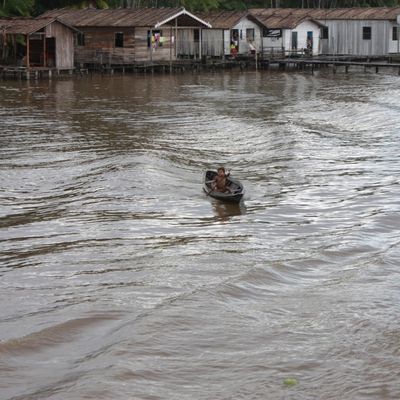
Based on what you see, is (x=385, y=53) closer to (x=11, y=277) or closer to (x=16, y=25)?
(x=16, y=25)

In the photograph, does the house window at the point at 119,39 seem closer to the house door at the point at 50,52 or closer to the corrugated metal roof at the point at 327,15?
the house door at the point at 50,52

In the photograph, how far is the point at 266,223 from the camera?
578 inches

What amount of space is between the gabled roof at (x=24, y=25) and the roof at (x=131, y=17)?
153 inches

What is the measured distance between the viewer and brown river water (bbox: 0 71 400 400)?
8.29m

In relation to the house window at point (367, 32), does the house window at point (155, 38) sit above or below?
below

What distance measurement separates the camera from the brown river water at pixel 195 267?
8.29m

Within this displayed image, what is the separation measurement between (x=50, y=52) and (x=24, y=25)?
11.0 feet

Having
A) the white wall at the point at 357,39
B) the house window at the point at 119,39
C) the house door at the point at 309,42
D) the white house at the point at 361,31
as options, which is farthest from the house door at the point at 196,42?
the white wall at the point at 357,39

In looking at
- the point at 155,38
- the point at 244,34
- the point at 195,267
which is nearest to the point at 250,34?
the point at 244,34

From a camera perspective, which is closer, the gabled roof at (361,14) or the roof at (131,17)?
the roof at (131,17)

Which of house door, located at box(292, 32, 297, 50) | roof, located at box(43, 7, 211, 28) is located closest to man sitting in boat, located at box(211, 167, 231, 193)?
roof, located at box(43, 7, 211, 28)

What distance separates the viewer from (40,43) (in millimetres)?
47469

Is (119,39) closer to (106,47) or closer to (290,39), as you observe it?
(106,47)

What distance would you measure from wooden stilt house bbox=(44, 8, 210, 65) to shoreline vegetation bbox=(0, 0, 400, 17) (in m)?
2.25
